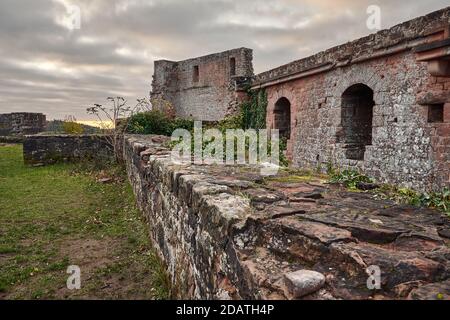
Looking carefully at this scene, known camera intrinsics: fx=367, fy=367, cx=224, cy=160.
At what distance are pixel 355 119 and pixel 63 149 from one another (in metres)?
9.82

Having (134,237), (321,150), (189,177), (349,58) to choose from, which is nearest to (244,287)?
(189,177)

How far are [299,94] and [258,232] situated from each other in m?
9.92

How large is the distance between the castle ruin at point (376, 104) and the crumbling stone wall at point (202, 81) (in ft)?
29.0

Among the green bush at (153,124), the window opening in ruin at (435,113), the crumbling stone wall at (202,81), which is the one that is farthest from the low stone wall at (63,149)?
the crumbling stone wall at (202,81)

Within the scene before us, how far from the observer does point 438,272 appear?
1.59 meters

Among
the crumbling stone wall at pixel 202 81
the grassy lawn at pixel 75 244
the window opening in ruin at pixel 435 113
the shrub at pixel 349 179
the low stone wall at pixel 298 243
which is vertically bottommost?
the grassy lawn at pixel 75 244

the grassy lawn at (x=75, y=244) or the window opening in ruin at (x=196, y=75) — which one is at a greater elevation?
the window opening in ruin at (x=196, y=75)

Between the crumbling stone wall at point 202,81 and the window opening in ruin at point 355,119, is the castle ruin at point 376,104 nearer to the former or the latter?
the window opening in ruin at point 355,119

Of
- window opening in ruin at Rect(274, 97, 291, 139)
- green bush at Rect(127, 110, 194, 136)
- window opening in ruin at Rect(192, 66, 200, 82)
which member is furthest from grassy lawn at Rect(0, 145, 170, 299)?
window opening in ruin at Rect(192, 66, 200, 82)

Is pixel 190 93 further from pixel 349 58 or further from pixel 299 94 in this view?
pixel 349 58

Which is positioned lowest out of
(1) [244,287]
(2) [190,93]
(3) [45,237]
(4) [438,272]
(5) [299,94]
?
(3) [45,237]

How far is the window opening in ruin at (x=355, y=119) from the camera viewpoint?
9573 mm

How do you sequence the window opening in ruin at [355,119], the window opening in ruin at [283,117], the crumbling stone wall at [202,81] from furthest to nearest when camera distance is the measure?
1. the crumbling stone wall at [202,81]
2. the window opening in ruin at [283,117]
3. the window opening in ruin at [355,119]
